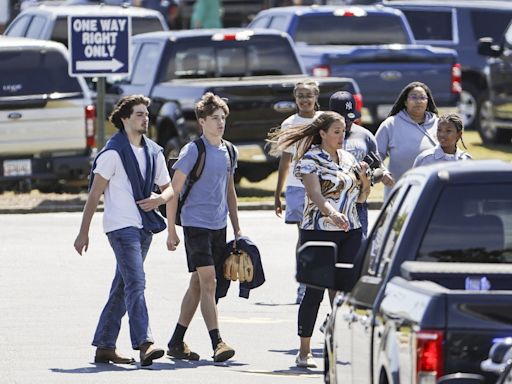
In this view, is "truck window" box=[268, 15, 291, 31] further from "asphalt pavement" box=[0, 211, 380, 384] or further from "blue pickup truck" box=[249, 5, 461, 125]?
"asphalt pavement" box=[0, 211, 380, 384]

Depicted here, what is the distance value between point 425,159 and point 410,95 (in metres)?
1.07

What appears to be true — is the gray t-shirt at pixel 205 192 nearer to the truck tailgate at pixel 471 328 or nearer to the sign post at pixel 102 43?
the truck tailgate at pixel 471 328

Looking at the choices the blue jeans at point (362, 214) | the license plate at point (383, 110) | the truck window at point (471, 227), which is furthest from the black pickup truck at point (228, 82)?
the truck window at point (471, 227)

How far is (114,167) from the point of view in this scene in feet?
37.9

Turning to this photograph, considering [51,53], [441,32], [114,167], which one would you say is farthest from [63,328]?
[441,32]

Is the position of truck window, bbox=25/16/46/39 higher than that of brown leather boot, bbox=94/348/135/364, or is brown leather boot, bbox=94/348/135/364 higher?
brown leather boot, bbox=94/348/135/364

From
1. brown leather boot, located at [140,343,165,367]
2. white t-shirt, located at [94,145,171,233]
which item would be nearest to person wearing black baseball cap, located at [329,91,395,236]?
white t-shirt, located at [94,145,171,233]

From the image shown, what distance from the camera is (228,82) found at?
20984mm

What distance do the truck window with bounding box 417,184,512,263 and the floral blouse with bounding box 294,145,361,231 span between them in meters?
4.19

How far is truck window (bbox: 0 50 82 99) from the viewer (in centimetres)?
2145

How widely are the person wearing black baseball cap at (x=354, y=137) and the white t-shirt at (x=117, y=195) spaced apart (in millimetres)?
1550

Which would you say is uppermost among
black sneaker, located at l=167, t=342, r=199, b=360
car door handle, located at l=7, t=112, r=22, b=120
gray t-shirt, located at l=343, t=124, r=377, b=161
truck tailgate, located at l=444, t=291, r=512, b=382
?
truck tailgate, located at l=444, t=291, r=512, b=382

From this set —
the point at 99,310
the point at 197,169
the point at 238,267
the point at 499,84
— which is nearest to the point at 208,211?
the point at 197,169

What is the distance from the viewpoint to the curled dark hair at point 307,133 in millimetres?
11211
